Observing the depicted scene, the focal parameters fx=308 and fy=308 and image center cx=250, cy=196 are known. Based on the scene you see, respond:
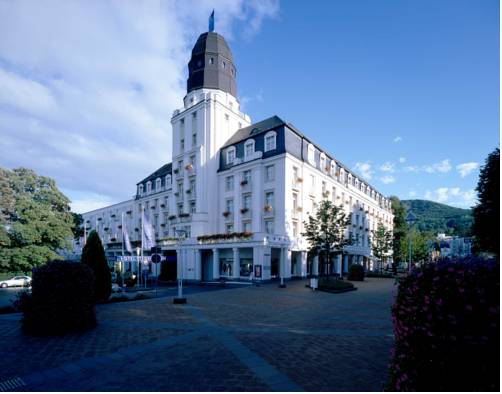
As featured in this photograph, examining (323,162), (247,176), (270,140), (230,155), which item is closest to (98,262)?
(247,176)

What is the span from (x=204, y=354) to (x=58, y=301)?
5670 mm

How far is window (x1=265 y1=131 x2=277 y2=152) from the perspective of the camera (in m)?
35.5

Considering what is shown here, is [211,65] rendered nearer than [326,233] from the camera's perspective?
No

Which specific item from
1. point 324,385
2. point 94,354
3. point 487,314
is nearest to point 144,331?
point 94,354

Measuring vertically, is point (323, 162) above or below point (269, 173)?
above

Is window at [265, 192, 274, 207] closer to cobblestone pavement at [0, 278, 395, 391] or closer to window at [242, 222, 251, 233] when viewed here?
window at [242, 222, 251, 233]

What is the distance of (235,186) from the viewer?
38656mm

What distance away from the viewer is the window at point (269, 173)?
3556cm

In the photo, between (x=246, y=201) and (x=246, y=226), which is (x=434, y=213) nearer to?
(x=246, y=201)

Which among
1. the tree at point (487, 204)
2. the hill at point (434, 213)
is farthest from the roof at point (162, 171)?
the hill at point (434, 213)

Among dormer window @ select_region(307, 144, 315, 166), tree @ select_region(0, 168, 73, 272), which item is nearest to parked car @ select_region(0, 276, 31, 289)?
tree @ select_region(0, 168, 73, 272)

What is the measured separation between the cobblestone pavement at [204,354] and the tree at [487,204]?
12.4 meters

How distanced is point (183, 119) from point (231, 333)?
3886cm

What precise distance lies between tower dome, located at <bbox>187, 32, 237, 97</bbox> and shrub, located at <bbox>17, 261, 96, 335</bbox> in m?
36.8
